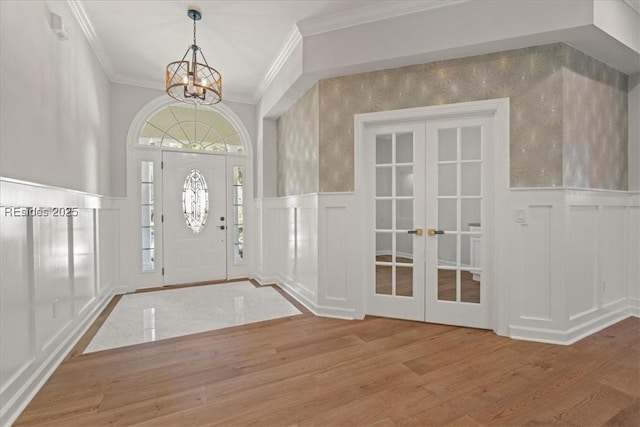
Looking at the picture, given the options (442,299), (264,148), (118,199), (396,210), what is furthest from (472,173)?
(118,199)

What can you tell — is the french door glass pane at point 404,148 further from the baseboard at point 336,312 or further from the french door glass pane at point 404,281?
the baseboard at point 336,312

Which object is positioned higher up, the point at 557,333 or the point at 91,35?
the point at 91,35

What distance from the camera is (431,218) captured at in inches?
124

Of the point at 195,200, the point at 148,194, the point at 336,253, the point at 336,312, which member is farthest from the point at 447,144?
the point at 148,194

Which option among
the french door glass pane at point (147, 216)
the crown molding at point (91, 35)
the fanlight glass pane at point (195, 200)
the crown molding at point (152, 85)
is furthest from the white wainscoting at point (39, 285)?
the crown molding at point (152, 85)

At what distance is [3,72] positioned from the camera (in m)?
1.79

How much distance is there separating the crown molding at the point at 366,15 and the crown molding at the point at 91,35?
80.7 inches

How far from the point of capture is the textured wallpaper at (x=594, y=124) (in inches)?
108

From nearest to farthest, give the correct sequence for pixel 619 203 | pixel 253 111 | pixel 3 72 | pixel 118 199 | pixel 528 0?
pixel 3 72
pixel 528 0
pixel 619 203
pixel 118 199
pixel 253 111

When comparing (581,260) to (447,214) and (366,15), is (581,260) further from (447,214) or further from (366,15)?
(366,15)

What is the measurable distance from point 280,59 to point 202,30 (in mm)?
942

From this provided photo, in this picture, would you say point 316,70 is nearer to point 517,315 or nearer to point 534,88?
point 534,88

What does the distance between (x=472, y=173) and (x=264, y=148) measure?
3111 mm

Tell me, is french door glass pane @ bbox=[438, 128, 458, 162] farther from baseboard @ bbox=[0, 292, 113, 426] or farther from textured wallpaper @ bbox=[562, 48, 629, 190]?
baseboard @ bbox=[0, 292, 113, 426]
